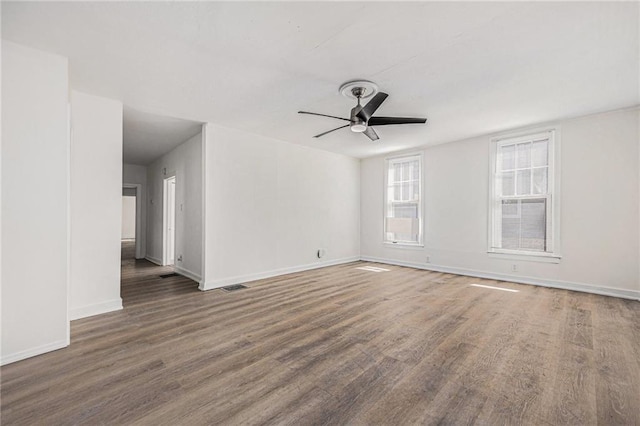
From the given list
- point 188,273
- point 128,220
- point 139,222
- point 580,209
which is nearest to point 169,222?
point 139,222

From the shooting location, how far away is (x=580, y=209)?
428 cm

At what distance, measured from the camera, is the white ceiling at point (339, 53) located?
2.02m

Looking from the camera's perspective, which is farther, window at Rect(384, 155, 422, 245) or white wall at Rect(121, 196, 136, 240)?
white wall at Rect(121, 196, 136, 240)

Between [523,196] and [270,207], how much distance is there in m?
4.52

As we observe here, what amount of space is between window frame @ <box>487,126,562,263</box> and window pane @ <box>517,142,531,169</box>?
88 mm

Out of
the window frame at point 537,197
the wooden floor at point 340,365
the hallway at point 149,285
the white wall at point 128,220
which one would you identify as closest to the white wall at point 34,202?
the wooden floor at point 340,365

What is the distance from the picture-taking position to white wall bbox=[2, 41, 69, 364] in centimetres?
227

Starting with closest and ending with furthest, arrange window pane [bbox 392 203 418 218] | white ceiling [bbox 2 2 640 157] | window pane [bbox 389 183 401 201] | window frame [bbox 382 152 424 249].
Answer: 1. white ceiling [bbox 2 2 640 157]
2. window frame [bbox 382 152 424 249]
3. window pane [bbox 392 203 418 218]
4. window pane [bbox 389 183 401 201]

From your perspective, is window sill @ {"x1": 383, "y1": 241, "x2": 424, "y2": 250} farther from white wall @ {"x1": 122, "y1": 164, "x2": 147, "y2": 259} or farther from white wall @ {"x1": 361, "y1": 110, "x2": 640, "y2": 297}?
white wall @ {"x1": 122, "y1": 164, "x2": 147, "y2": 259}

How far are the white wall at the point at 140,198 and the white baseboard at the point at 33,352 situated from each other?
18.3 ft

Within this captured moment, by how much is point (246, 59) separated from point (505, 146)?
15.6 ft

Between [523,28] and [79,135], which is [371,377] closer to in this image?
[523,28]

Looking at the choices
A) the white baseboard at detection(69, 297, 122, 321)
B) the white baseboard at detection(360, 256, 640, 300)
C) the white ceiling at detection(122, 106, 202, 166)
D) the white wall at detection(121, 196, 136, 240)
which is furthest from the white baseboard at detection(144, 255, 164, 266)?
the white wall at detection(121, 196, 136, 240)

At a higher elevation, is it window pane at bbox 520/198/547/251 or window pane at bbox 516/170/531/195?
window pane at bbox 516/170/531/195
